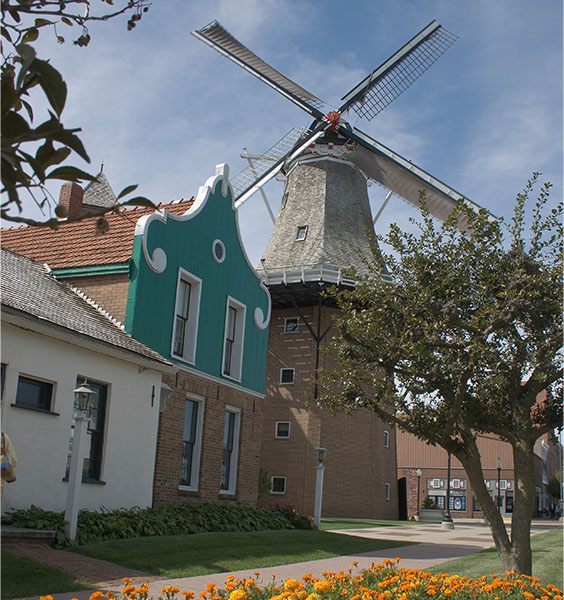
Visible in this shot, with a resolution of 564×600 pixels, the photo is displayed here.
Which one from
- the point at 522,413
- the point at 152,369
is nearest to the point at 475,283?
the point at 522,413

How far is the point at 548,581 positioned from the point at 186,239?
1113 centimetres

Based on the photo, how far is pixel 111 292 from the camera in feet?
53.2

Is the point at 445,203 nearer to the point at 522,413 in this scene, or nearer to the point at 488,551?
the point at 488,551

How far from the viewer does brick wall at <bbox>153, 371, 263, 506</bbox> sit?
53.1 ft

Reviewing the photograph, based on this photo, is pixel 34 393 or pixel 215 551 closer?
pixel 215 551

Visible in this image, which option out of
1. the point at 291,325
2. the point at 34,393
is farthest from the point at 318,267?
the point at 34,393

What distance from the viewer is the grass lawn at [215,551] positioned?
10.7 meters

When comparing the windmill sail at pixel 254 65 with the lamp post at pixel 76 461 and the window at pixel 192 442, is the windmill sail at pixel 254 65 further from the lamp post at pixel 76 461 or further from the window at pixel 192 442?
the lamp post at pixel 76 461

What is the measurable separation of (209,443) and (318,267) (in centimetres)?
1390

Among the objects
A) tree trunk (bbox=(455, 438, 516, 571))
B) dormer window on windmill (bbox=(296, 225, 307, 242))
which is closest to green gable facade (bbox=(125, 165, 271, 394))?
tree trunk (bbox=(455, 438, 516, 571))

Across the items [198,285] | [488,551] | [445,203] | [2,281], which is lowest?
[488,551]

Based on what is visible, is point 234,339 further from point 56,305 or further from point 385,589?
point 385,589

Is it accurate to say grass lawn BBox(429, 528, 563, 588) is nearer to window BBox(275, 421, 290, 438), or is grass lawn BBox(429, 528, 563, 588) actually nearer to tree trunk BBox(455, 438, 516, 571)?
tree trunk BBox(455, 438, 516, 571)

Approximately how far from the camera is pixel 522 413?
984cm
